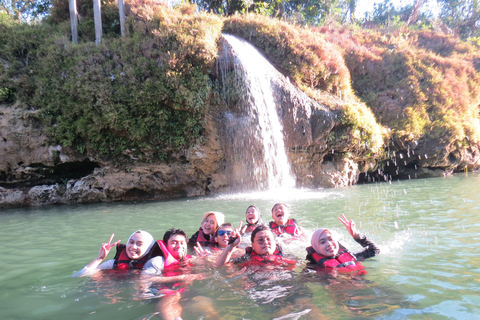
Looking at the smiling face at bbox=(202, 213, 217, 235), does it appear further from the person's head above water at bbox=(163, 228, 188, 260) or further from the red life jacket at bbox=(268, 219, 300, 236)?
the red life jacket at bbox=(268, 219, 300, 236)

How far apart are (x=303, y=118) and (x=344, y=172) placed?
10.5ft

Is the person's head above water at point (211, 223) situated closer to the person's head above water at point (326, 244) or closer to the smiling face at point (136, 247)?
the smiling face at point (136, 247)

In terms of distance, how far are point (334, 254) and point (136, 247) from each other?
2.37 m

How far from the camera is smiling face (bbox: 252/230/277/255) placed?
380 centimetres

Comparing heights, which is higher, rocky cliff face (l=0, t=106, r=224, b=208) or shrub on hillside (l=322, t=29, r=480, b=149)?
shrub on hillside (l=322, t=29, r=480, b=149)

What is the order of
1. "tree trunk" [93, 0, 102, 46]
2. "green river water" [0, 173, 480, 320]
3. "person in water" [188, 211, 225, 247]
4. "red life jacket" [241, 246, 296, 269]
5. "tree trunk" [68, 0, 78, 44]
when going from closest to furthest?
"green river water" [0, 173, 480, 320] → "red life jacket" [241, 246, 296, 269] → "person in water" [188, 211, 225, 247] → "tree trunk" [93, 0, 102, 46] → "tree trunk" [68, 0, 78, 44]

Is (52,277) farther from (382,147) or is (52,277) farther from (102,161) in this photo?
(382,147)

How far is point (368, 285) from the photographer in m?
3.08

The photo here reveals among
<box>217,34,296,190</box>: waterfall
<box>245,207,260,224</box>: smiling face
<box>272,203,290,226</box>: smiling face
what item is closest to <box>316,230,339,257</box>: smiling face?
<box>272,203,290,226</box>: smiling face

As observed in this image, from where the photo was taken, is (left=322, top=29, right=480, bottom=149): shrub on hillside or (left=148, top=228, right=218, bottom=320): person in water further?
(left=322, top=29, right=480, bottom=149): shrub on hillside

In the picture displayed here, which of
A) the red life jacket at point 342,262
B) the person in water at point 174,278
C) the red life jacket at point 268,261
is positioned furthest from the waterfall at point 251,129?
the red life jacket at point 342,262

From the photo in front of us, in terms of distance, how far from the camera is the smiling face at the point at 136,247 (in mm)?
3736

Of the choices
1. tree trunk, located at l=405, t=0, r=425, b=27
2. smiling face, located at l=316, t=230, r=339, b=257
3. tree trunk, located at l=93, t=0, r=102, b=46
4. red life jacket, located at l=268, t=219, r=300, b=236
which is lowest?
red life jacket, located at l=268, t=219, r=300, b=236

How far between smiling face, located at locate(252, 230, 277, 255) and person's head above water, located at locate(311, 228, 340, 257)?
0.56 meters
